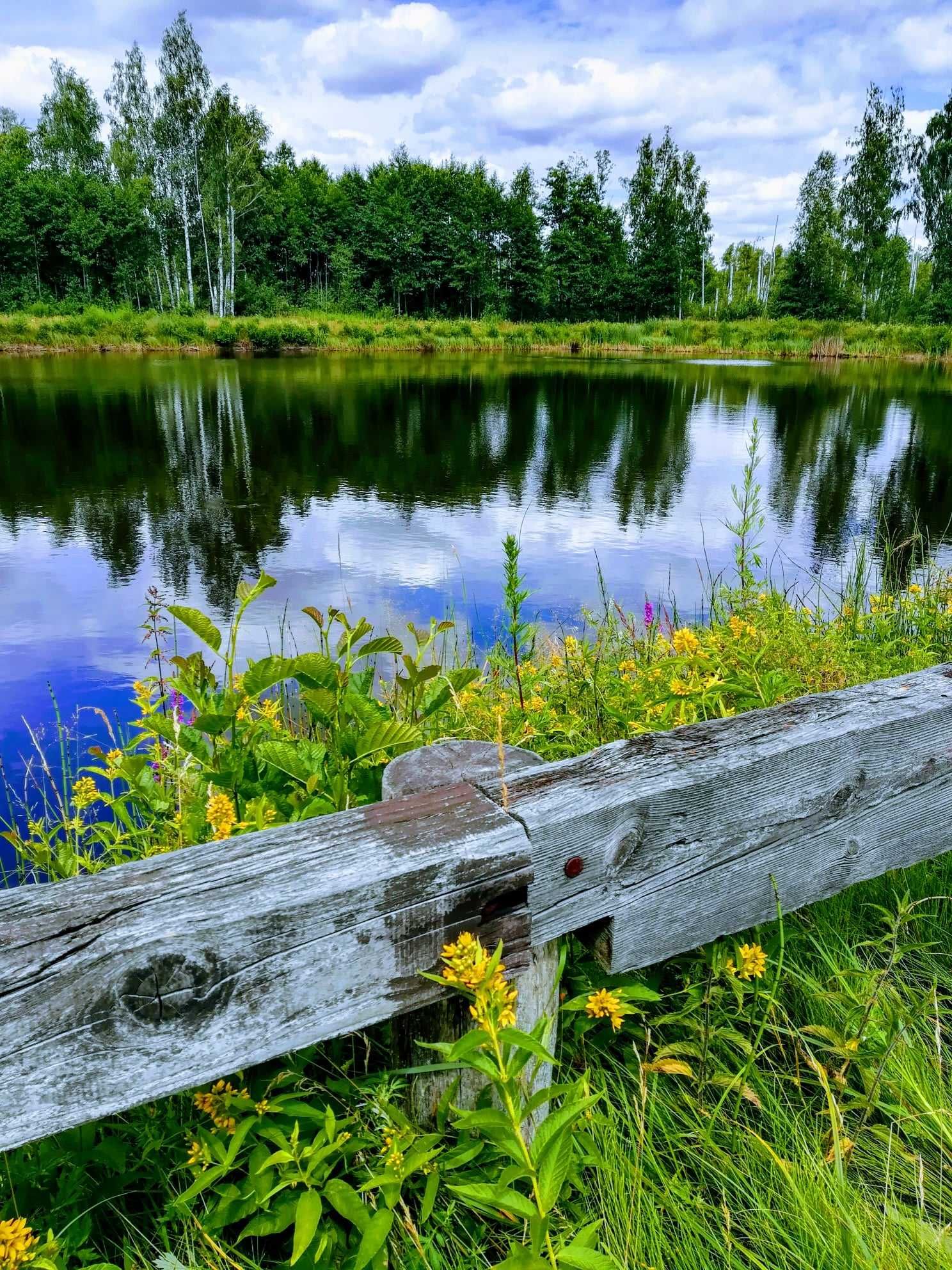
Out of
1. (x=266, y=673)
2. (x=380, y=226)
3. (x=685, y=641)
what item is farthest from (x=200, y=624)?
(x=380, y=226)

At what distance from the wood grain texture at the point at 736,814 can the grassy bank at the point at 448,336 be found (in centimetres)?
3942

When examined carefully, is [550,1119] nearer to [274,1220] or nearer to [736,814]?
[274,1220]

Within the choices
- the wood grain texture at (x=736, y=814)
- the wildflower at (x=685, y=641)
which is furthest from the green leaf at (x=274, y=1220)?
the wildflower at (x=685, y=641)

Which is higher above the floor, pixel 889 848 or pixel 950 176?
pixel 950 176

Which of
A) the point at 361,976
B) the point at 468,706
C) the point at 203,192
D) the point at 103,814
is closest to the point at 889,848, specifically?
the point at 361,976

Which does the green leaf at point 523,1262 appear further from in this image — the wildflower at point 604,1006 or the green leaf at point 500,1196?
the wildflower at point 604,1006

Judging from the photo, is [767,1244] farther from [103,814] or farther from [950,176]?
[950,176]

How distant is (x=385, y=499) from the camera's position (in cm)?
1216

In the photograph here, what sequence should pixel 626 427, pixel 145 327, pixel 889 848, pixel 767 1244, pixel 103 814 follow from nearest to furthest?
pixel 767 1244, pixel 889 848, pixel 103 814, pixel 626 427, pixel 145 327

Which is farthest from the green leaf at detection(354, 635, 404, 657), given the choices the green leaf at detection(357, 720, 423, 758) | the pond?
the pond

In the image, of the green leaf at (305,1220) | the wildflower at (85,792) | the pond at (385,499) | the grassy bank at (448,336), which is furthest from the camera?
the grassy bank at (448,336)

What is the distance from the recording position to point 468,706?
3.24m

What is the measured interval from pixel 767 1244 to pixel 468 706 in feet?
6.99

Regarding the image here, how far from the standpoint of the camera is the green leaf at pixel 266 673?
1561 mm
